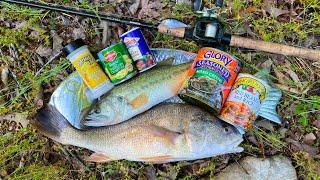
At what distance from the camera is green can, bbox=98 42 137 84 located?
13.2 ft

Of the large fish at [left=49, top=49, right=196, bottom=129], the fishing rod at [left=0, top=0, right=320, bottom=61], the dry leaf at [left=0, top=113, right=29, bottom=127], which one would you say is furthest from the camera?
the dry leaf at [left=0, top=113, right=29, bottom=127]

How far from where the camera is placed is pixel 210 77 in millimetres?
3871

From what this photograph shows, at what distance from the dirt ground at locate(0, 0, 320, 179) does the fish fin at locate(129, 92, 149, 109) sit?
1.76 ft

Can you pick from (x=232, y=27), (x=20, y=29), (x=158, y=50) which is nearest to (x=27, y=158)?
(x=20, y=29)

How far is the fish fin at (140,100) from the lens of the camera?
160 inches

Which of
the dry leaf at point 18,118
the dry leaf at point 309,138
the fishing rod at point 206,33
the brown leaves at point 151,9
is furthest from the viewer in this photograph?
the dry leaf at point 18,118

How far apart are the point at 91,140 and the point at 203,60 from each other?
1.13 m

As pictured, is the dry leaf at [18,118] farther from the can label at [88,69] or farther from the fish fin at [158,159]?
the fish fin at [158,159]

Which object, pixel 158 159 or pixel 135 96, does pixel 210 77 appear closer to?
pixel 135 96

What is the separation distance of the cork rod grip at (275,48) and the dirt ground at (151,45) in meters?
0.31

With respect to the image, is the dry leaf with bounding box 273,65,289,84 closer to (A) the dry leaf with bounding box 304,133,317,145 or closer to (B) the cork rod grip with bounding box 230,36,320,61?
(B) the cork rod grip with bounding box 230,36,320,61

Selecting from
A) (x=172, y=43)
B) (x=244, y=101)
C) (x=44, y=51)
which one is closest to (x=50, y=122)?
(x=44, y=51)

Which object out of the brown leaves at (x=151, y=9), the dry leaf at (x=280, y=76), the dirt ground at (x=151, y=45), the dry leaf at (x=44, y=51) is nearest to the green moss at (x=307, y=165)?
the dirt ground at (x=151, y=45)

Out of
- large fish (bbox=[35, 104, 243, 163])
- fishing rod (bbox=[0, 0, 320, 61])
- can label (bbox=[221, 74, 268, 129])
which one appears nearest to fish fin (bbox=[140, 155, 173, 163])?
large fish (bbox=[35, 104, 243, 163])
